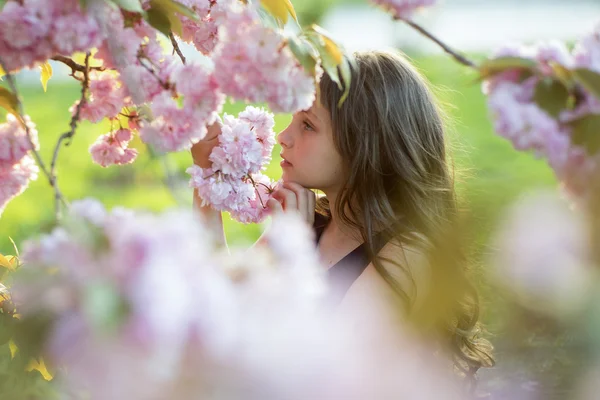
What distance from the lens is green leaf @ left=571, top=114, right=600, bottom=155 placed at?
0.74 metres

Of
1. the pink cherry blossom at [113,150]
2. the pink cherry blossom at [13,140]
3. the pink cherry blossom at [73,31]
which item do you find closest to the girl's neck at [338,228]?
the pink cherry blossom at [113,150]

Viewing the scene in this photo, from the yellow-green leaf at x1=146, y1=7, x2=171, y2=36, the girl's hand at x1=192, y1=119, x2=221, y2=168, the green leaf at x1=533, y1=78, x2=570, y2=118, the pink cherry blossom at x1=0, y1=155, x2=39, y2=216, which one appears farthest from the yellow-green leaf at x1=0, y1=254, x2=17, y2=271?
the green leaf at x1=533, y1=78, x2=570, y2=118

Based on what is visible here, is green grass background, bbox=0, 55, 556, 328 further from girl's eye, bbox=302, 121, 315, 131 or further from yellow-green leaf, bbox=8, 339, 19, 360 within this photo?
yellow-green leaf, bbox=8, 339, 19, 360

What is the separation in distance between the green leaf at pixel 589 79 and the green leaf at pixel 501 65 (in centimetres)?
5

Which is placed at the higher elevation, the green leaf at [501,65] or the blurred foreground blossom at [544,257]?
the green leaf at [501,65]

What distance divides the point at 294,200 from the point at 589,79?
830 millimetres

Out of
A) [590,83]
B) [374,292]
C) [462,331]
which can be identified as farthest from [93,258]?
[462,331]

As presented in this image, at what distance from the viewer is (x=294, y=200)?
151 cm

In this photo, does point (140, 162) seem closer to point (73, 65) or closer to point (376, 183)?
point (376, 183)

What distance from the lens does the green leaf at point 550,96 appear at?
0.77 m

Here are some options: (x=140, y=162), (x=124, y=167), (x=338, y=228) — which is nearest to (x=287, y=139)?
(x=338, y=228)

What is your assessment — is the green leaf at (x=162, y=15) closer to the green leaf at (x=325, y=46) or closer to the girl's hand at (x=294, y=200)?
the green leaf at (x=325, y=46)

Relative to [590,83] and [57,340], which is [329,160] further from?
Result: [57,340]

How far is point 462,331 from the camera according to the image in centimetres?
170
